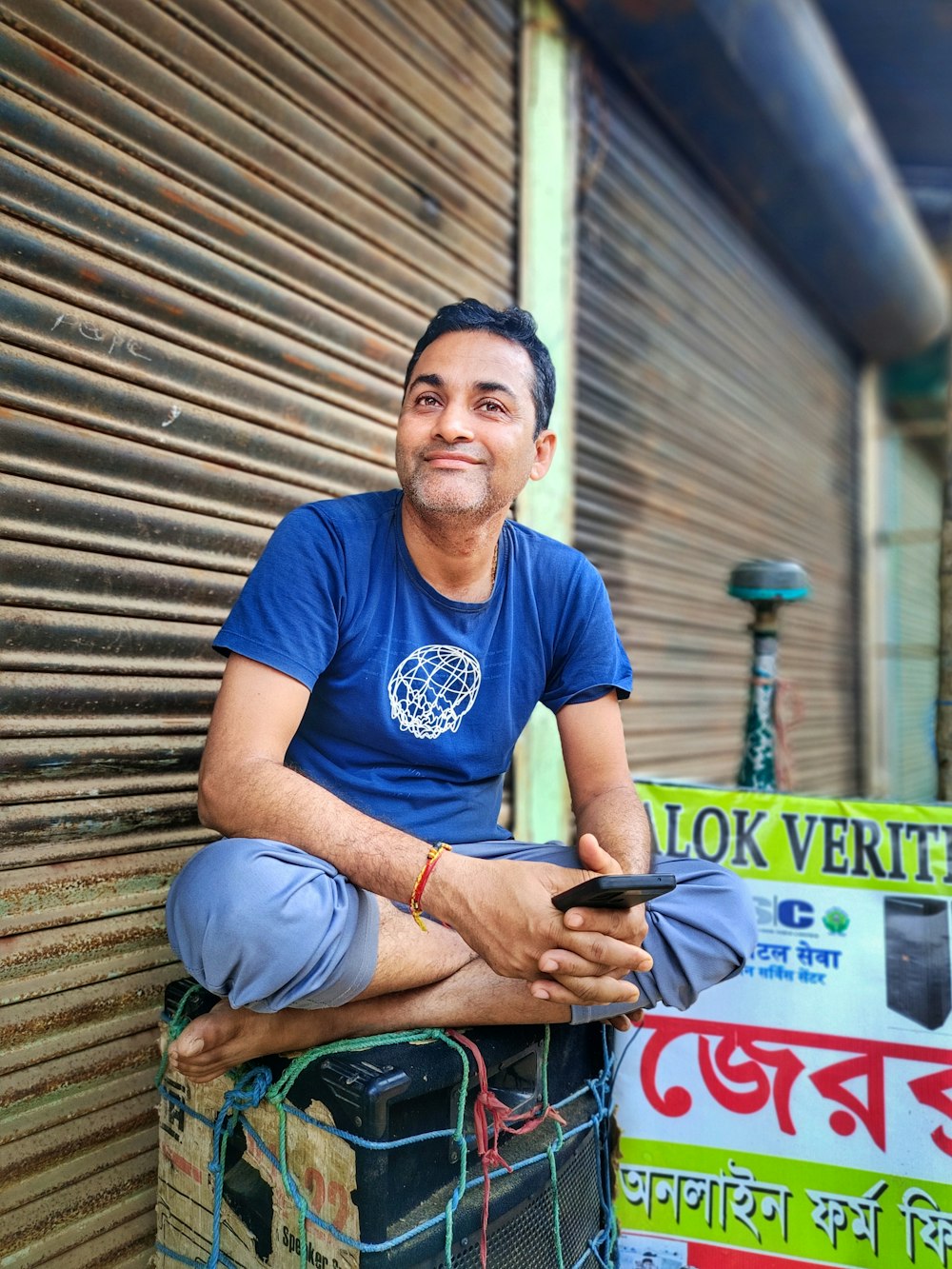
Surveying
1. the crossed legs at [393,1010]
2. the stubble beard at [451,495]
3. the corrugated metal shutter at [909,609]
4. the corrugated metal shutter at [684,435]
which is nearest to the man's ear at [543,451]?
the stubble beard at [451,495]

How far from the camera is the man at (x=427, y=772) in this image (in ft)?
4.78

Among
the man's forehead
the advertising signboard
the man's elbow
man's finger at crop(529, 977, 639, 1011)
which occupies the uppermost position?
the man's forehead

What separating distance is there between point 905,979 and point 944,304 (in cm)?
741

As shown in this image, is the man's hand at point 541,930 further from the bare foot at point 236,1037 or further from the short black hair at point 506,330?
the short black hair at point 506,330

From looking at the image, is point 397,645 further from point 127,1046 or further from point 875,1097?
point 875,1097

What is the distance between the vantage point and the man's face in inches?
77.8

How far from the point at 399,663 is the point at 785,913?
1077mm

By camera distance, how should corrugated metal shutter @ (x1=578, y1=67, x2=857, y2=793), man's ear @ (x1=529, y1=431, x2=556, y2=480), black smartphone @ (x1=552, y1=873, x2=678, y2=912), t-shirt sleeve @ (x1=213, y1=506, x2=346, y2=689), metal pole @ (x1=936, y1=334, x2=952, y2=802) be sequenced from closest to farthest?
black smartphone @ (x1=552, y1=873, x2=678, y2=912) → t-shirt sleeve @ (x1=213, y1=506, x2=346, y2=689) → man's ear @ (x1=529, y1=431, x2=556, y2=480) → metal pole @ (x1=936, y1=334, x2=952, y2=802) → corrugated metal shutter @ (x1=578, y1=67, x2=857, y2=793)

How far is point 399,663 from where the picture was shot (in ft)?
6.37

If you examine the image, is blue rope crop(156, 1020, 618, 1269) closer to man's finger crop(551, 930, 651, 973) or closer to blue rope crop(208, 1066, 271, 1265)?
blue rope crop(208, 1066, 271, 1265)

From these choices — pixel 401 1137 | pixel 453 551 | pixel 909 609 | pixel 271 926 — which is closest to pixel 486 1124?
pixel 401 1137

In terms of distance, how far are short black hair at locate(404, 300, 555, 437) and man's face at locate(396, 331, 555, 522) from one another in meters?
0.02

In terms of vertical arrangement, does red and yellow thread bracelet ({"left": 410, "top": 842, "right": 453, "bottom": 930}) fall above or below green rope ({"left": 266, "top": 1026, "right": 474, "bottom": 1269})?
above

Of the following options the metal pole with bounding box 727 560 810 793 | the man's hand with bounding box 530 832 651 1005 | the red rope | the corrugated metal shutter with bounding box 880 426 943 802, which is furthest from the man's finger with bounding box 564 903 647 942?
the corrugated metal shutter with bounding box 880 426 943 802
